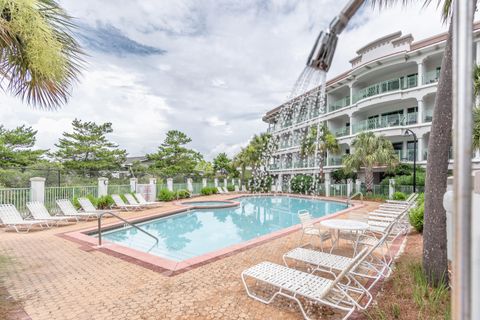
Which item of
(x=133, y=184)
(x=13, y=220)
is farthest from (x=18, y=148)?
(x=13, y=220)

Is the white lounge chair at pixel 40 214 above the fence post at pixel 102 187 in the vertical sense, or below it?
below

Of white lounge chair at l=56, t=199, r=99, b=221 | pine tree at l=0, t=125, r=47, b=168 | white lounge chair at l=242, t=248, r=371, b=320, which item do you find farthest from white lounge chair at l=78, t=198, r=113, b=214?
pine tree at l=0, t=125, r=47, b=168

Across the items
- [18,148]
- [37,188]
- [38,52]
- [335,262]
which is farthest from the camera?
[18,148]

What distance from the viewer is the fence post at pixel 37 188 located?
11594 mm

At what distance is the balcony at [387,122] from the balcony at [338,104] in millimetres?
3072

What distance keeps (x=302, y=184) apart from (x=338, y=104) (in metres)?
9.77

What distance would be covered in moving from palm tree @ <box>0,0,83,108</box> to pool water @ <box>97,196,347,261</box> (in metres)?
5.34

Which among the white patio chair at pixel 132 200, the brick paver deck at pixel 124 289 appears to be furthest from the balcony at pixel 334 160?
the brick paver deck at pixel 124 289

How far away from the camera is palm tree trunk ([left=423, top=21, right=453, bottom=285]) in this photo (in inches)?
161

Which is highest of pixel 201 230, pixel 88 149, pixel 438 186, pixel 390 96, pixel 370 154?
pixel 390 96

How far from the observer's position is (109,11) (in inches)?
340

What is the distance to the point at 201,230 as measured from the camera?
448 inches

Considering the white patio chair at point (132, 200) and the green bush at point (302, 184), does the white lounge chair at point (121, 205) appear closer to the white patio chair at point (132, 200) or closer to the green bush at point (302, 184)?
the white patio chair at point (132, 200)

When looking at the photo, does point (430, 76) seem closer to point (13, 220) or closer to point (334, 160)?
point (334, 160)
